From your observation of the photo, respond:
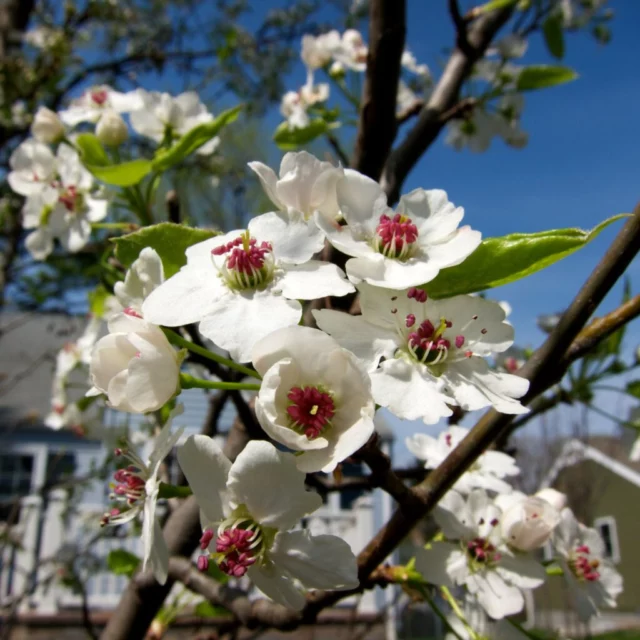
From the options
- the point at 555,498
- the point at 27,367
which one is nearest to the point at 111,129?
the point at 555,498

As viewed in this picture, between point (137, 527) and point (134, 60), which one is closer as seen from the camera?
point (137, 527)

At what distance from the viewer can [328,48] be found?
251cm

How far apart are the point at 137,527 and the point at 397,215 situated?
3352 mm

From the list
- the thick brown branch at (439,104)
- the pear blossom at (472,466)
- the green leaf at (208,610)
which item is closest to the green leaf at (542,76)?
the thick brown branch at (439,104)

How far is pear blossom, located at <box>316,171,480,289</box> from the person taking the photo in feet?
2.51

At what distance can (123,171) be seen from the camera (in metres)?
1.29

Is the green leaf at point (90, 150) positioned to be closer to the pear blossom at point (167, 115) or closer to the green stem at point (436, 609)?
the pear blossom at point (167, 115)

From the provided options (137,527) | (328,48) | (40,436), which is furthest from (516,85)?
(40,436)

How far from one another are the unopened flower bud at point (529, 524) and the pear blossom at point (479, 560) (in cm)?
2

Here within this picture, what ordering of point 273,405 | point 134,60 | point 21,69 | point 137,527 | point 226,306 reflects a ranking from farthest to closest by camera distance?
point 134,60
point 21,69
point 137,527
point 226,306
point 273,405

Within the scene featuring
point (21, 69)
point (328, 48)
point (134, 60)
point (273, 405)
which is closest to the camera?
point (273, 405)

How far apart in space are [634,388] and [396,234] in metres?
1.14

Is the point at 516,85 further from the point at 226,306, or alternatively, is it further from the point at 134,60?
the point at 134,60

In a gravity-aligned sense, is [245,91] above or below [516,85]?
below
